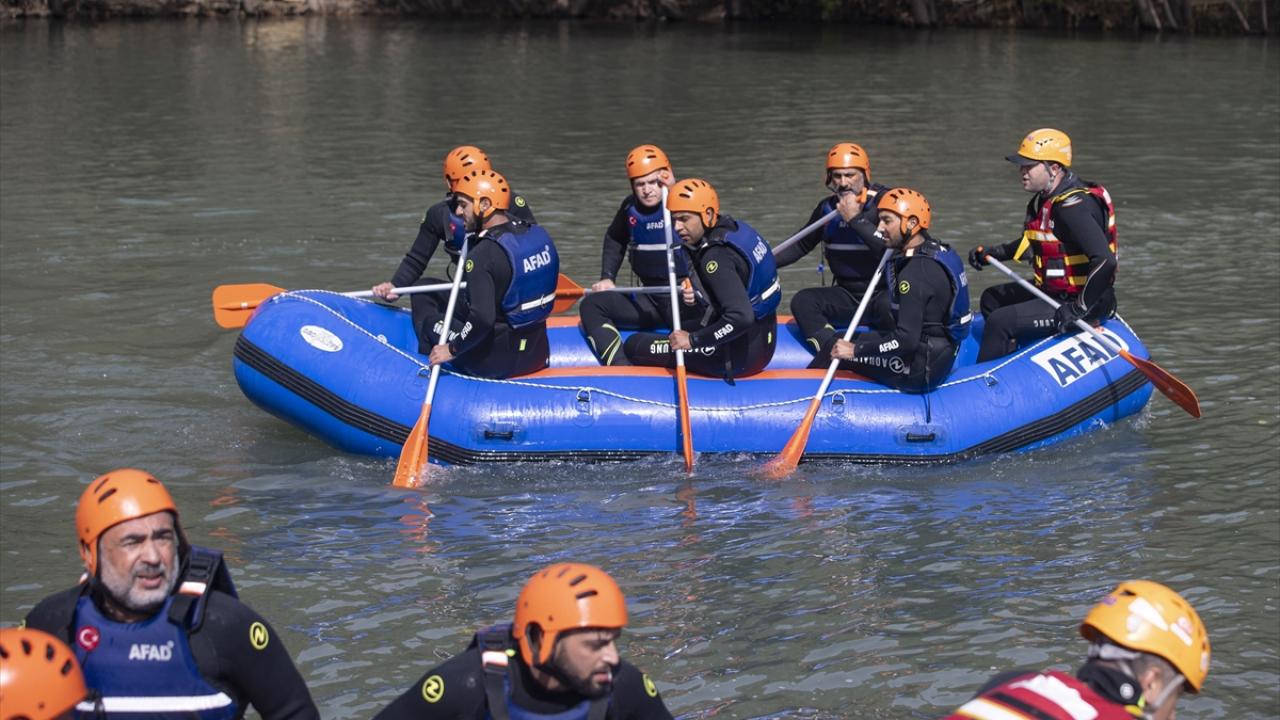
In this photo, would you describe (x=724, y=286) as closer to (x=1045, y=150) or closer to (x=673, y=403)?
(x=673, y=403)

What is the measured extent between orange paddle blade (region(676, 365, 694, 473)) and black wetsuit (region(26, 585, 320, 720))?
13.9 ft

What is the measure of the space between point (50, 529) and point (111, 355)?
2.87 m

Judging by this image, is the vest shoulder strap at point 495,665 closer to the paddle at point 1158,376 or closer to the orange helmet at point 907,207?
the orange helmet at point 907,207

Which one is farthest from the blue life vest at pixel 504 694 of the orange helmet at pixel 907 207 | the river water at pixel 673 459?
the orange helmet at pixel 907 207

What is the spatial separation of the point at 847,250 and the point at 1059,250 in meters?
1.15

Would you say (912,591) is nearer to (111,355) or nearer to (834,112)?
(111,355)

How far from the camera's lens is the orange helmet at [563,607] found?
11.0 feet

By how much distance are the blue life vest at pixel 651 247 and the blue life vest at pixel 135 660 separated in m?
5.50

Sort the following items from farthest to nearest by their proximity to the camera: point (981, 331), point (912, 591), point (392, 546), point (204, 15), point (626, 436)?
1. point (204, 15)
2. point (981, 331)
3. point (626, 436)
4. point (392, 546)
5. point (912, 591)

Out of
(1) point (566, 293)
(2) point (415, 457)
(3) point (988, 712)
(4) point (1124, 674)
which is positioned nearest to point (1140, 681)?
(4) point (1124, 674)

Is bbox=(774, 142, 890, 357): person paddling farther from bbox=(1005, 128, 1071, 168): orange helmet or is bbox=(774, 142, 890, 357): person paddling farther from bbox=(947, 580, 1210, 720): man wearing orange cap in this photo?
bbox=(947, 580, 1210, 720): man wearing orange cap

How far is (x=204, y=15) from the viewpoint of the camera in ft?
109

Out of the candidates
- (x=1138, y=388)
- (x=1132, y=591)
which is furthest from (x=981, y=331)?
(x=1132, y=591)

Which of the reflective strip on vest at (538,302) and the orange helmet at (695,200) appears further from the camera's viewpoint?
the reflective strip on vest at (538,302)
